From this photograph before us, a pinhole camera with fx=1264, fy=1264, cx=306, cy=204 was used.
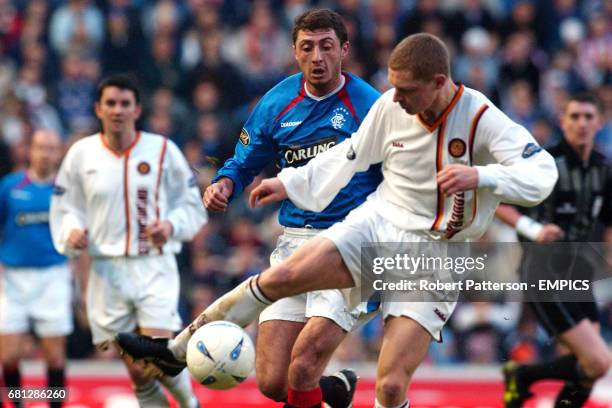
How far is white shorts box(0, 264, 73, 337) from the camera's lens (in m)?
10.5

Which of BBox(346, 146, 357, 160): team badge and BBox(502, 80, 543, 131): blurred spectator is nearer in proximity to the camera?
BBox(346, 146, 357, 160): team badge

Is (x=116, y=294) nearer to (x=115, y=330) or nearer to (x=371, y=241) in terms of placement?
(x=115, y=330)

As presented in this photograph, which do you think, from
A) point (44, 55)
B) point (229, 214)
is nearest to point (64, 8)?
point (44, 55)

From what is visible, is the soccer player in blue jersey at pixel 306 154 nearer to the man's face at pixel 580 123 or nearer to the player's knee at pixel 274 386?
the player's knee at pixel 274 386

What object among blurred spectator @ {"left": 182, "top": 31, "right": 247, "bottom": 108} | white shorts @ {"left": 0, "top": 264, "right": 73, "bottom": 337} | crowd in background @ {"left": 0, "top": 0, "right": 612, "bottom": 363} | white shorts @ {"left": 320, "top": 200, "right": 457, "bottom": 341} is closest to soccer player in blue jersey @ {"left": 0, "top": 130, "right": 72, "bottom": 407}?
white shorts @ {"left": 0, "top": 264, "right": 73, "bottom": 337}

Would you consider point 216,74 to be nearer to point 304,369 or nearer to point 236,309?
point 304,369

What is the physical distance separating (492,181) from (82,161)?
4.02 metres

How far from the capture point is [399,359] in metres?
6.63

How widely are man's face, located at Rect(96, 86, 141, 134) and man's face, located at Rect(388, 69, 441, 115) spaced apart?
3.16m

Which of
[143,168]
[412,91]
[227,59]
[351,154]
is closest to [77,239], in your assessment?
[143,168]

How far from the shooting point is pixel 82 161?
31.0 ft

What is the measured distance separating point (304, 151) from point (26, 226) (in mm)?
3786

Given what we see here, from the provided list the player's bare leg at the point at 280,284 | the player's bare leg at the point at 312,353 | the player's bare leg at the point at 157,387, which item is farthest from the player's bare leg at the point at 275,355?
the player's bare leg at the point at 157,387

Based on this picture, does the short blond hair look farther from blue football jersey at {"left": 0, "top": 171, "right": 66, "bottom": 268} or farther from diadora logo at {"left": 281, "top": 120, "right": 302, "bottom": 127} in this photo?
blue football jersey at {"left": 0, "top": 171, "right": 66, "bottom": 268}
